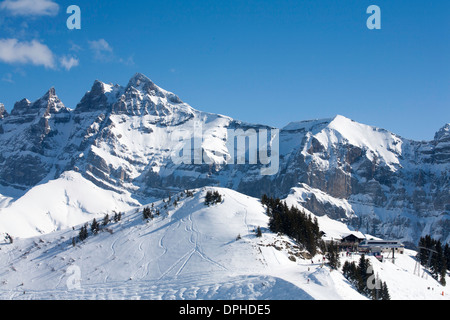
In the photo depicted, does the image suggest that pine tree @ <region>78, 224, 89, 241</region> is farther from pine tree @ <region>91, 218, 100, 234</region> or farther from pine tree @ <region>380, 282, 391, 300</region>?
pine tree @ <region>380, 282, 391, 300</region>

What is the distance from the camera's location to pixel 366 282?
Answer: 5825 cm

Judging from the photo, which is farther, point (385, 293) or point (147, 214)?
point (147, 214)

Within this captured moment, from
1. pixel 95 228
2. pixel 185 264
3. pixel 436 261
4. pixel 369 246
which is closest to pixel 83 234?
pixel 95 228

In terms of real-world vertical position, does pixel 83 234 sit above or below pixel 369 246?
above

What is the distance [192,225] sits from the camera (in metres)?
78.2

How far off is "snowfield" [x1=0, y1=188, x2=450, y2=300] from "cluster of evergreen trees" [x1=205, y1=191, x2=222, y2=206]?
1.22 meters

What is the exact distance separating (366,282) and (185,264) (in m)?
23.5

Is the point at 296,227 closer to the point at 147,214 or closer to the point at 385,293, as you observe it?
the point at 385,293

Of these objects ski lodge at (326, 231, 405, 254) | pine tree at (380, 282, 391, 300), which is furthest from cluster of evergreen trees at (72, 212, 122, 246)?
pine tree at (380, 282, 391, 300)

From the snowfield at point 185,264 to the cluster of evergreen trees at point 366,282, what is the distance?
385 centimetres

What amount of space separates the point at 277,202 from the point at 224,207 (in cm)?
1128

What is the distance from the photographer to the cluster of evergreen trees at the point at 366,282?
55.3 m
